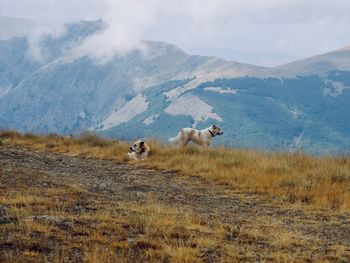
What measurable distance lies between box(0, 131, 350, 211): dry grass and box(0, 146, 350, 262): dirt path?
622 millimetres

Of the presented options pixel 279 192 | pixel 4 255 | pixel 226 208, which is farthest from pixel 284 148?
pixel 4 255

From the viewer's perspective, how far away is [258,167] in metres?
15.5

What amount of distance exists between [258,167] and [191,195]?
14.5 ft

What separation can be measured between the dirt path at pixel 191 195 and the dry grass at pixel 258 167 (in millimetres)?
622

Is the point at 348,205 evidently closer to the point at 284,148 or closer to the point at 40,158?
the point at 284,148

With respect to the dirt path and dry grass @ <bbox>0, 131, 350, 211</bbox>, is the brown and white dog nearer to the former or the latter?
dry grass @ <bbox>0, 131, 350, 211</bbox>

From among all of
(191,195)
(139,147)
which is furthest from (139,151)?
(191,195)

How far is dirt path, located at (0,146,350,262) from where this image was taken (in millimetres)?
8281

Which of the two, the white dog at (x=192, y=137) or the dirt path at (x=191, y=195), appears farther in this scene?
the white dog at (x=192, y=137)

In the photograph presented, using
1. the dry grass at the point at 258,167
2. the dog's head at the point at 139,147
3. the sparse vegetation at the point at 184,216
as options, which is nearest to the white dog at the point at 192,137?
the dry grass at the point at 258,167

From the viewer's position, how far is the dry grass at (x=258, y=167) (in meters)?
Result: 12.5

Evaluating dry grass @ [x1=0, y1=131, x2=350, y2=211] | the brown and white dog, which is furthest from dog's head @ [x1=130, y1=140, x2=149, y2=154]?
dry grass @ [x1=0, y1=131, x2=350, y2=211]

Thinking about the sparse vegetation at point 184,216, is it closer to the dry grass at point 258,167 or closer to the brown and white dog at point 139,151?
the dry grass at point 258,167

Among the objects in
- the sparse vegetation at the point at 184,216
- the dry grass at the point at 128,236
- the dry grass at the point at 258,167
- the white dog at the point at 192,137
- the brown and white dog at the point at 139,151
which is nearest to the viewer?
the dry grass at the point at 128,236
